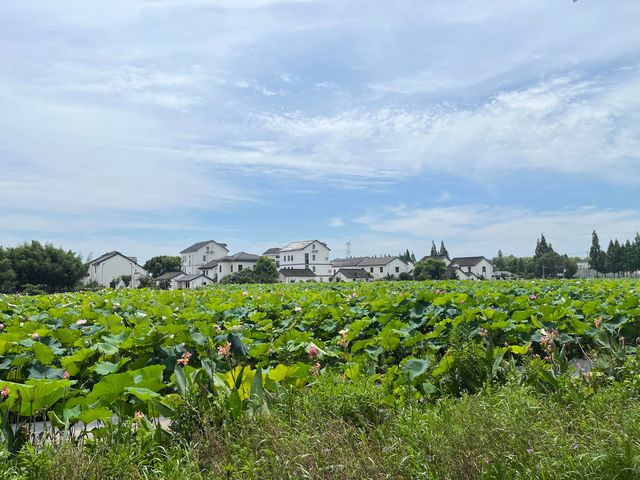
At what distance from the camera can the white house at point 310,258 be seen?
9306 centimetres

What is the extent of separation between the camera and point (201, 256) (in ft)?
323

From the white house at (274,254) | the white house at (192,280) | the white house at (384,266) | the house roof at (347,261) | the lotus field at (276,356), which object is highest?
the white house at (274,254)

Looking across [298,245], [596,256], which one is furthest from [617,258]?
[298,245]

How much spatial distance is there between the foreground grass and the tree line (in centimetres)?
9309

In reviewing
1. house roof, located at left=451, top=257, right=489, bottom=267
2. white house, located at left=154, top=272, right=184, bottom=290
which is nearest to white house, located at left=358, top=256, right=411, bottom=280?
house roof, located at left=451, top=257, right=489, bottom=267

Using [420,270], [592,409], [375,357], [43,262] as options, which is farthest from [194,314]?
[420,270]

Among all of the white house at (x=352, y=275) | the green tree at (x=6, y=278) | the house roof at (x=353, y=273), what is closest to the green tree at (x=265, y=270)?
the white house at (x=352, y=275)

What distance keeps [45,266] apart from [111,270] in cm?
2249

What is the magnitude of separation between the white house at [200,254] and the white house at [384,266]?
27.8 m

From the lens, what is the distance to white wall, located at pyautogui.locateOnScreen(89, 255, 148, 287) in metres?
70.5

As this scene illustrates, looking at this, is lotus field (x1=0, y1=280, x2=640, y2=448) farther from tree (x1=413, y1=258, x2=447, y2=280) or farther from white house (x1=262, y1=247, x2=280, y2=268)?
white house (x1=262, y1=247, x2=280, y2=268)

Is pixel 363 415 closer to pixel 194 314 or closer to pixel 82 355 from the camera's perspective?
pixel 82 355

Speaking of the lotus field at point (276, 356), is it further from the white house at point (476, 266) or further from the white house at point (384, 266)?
the white house at point (476, 266)

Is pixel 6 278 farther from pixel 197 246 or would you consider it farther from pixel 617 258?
pixel 617 258
